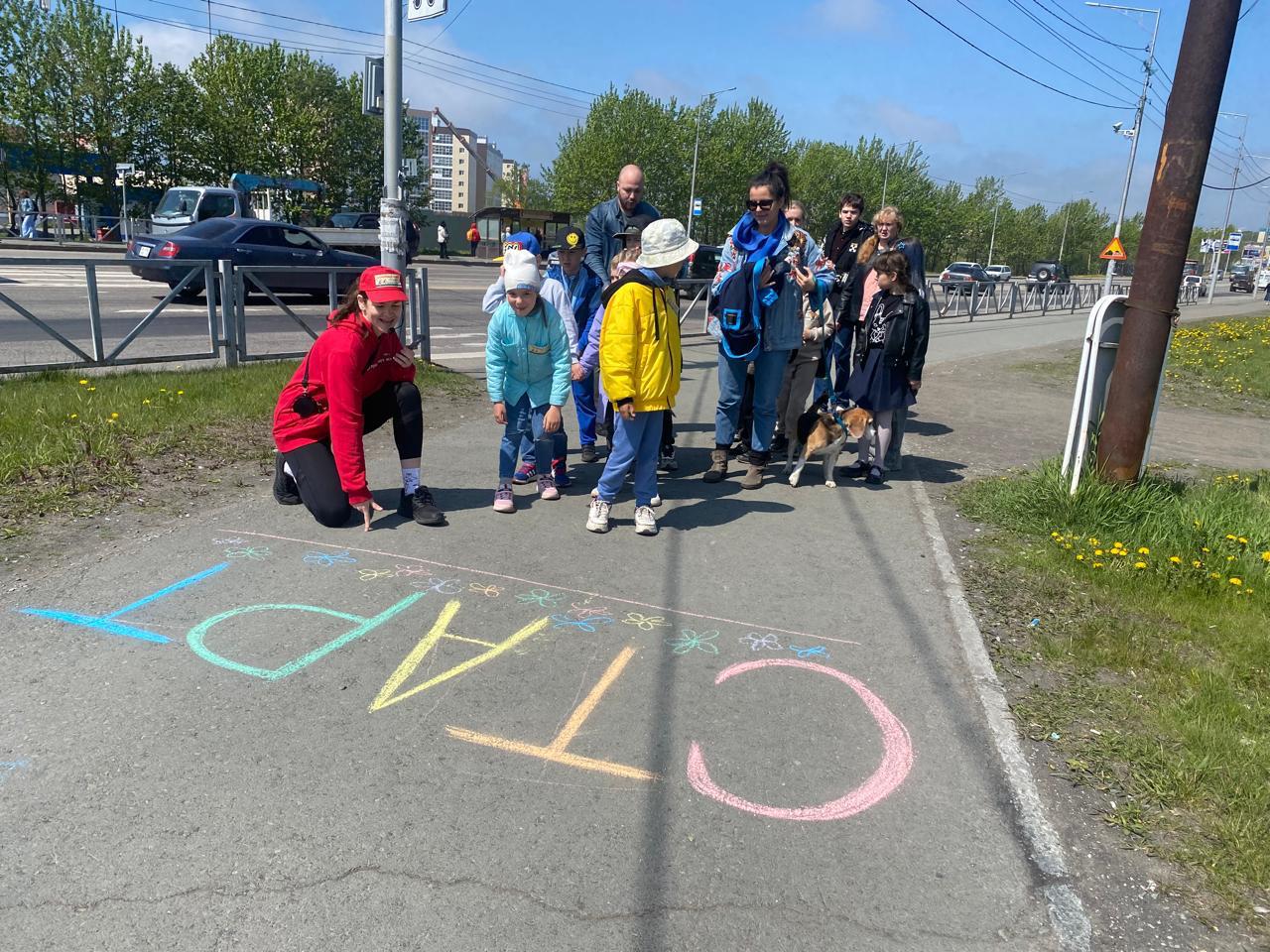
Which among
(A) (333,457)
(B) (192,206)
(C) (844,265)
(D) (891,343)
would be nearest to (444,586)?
(A) (333,457)

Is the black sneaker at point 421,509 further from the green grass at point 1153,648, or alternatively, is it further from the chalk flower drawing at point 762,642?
the green grass at point 1153,648

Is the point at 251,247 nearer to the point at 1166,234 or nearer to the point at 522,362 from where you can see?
the point at 522,362

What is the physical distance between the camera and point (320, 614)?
3920 millimetres

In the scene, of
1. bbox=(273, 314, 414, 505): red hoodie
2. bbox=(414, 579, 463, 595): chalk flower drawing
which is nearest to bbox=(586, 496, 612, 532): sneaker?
bbox=(414, 579, 463, 595): chalk flower drawing

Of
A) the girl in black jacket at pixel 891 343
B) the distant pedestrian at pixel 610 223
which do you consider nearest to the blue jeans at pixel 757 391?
the girl in black jacket at pixel 891 343

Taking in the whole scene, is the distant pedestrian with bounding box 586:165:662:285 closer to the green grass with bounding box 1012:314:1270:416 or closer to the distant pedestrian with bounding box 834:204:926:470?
the distant pedestrian with bounding box 834:204:926:470

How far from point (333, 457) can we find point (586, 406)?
214cm

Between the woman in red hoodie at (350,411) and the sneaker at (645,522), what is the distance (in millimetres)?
1156

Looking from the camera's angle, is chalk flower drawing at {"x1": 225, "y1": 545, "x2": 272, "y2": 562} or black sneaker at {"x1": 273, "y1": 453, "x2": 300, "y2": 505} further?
black sneaker at {"x1": 273, "y1": 453, "x2": 300, "y2": 505}

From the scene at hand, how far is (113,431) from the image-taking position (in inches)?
249

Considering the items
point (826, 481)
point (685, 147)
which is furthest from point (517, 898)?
point (685, 147)

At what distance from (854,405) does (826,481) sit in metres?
0.60

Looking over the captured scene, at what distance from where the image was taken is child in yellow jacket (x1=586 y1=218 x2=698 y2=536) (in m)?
4.93

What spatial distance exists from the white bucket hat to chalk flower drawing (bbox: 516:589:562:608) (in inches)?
77.3
